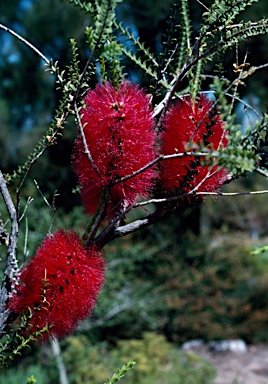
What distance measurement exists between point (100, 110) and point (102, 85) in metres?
0.03

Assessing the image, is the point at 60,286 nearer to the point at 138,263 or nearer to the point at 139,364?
the point at 139,364

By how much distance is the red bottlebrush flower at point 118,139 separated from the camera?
0.43 meters

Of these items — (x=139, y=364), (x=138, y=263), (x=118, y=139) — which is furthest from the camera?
(x=138, y=263)

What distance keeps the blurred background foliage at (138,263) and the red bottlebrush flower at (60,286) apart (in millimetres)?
2180

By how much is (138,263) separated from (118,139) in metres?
3.73

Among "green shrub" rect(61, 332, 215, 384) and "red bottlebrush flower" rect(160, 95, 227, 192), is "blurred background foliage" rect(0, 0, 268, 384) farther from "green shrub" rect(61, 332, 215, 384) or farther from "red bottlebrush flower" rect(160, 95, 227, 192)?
"red bottlebrush flower" rect(160, 95, 227, 192)

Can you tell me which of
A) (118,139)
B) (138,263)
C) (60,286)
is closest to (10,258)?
(60,286)

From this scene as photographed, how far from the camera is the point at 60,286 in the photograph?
46 centimetres

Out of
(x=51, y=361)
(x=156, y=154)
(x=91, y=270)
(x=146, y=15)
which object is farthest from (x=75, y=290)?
(x=146, y=15)

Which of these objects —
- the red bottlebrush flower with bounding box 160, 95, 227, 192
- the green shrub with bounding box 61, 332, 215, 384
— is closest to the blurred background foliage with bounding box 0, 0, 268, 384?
the green shrub with bounding box 61, 332, 215, 384

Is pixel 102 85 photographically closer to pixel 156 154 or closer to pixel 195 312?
pixel 156 154

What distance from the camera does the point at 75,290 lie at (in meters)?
0.45

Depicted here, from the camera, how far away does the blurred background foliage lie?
299 cm

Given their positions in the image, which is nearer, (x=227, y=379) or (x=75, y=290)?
(x=75, y=290)
